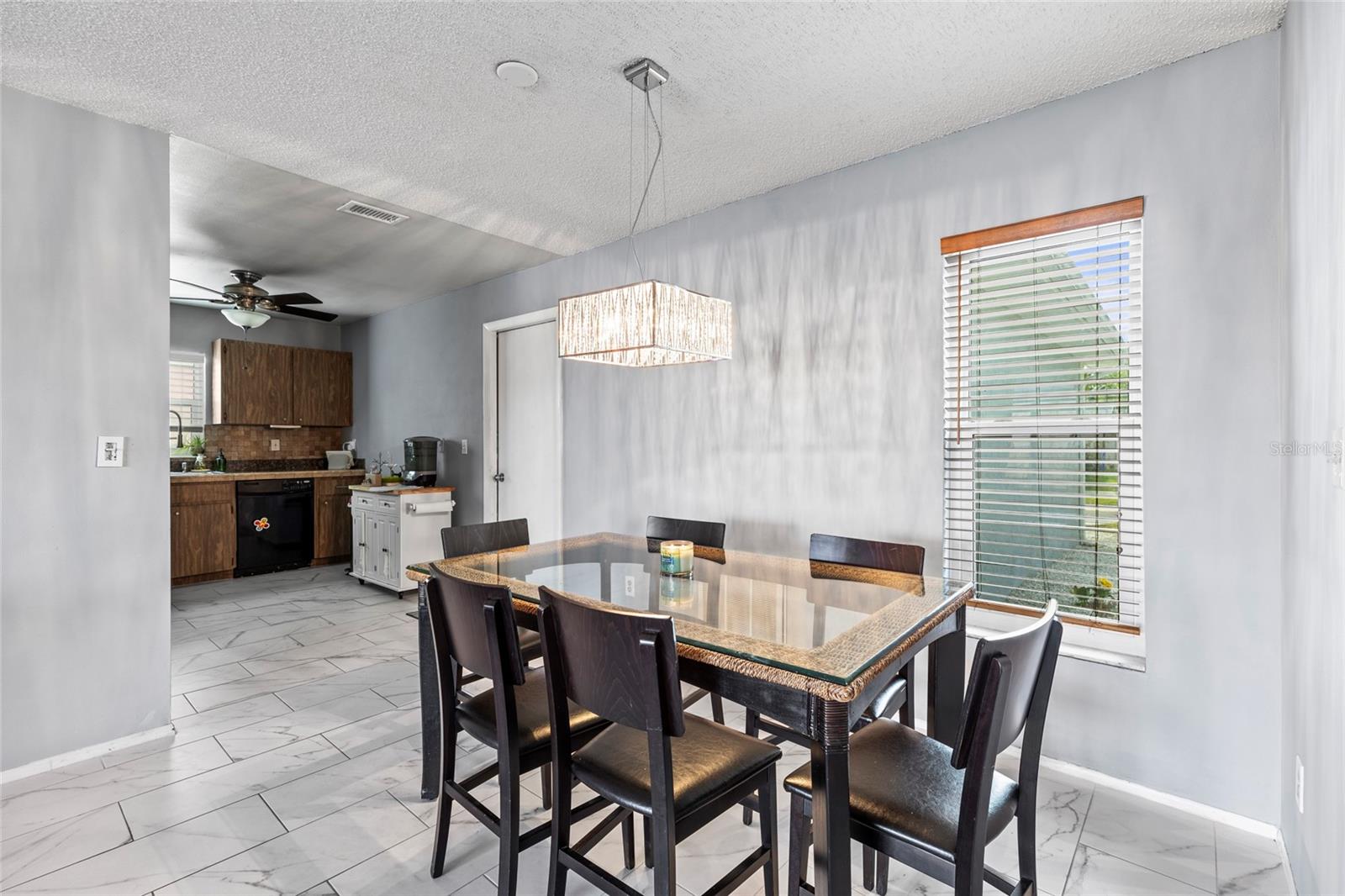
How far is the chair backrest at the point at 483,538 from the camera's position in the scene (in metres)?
2.60

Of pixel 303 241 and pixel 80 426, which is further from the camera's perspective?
pixel 303 241

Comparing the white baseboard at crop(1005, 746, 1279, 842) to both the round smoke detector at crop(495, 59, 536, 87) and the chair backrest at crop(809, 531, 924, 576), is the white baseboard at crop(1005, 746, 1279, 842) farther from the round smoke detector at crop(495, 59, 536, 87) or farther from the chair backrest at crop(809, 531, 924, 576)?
Answer: the round smoke detector at crop(495, 59, 536, 87)

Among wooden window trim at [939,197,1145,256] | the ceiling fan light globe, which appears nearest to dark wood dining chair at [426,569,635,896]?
wooden window trim at [939,197,1145,256]

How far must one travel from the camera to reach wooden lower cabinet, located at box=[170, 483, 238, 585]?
544 cm

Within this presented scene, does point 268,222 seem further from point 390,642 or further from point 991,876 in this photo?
point 991,876

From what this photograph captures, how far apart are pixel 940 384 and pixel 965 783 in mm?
1897

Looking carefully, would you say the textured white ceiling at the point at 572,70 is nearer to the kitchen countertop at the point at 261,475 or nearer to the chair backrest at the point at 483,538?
the chair backrest at the point at 483,538

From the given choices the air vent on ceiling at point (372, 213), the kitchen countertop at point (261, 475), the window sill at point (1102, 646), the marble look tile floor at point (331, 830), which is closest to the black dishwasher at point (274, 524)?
the kitchen countertop at point (261, 475)

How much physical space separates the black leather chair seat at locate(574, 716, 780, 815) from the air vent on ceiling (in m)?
3.28

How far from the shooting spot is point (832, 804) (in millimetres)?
1295

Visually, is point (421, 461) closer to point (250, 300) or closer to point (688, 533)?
point (250, 300)

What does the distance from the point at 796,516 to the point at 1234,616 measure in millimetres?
1657

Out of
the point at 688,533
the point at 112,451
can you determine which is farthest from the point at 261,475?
the point at 688,533

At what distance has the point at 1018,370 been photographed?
260cm
